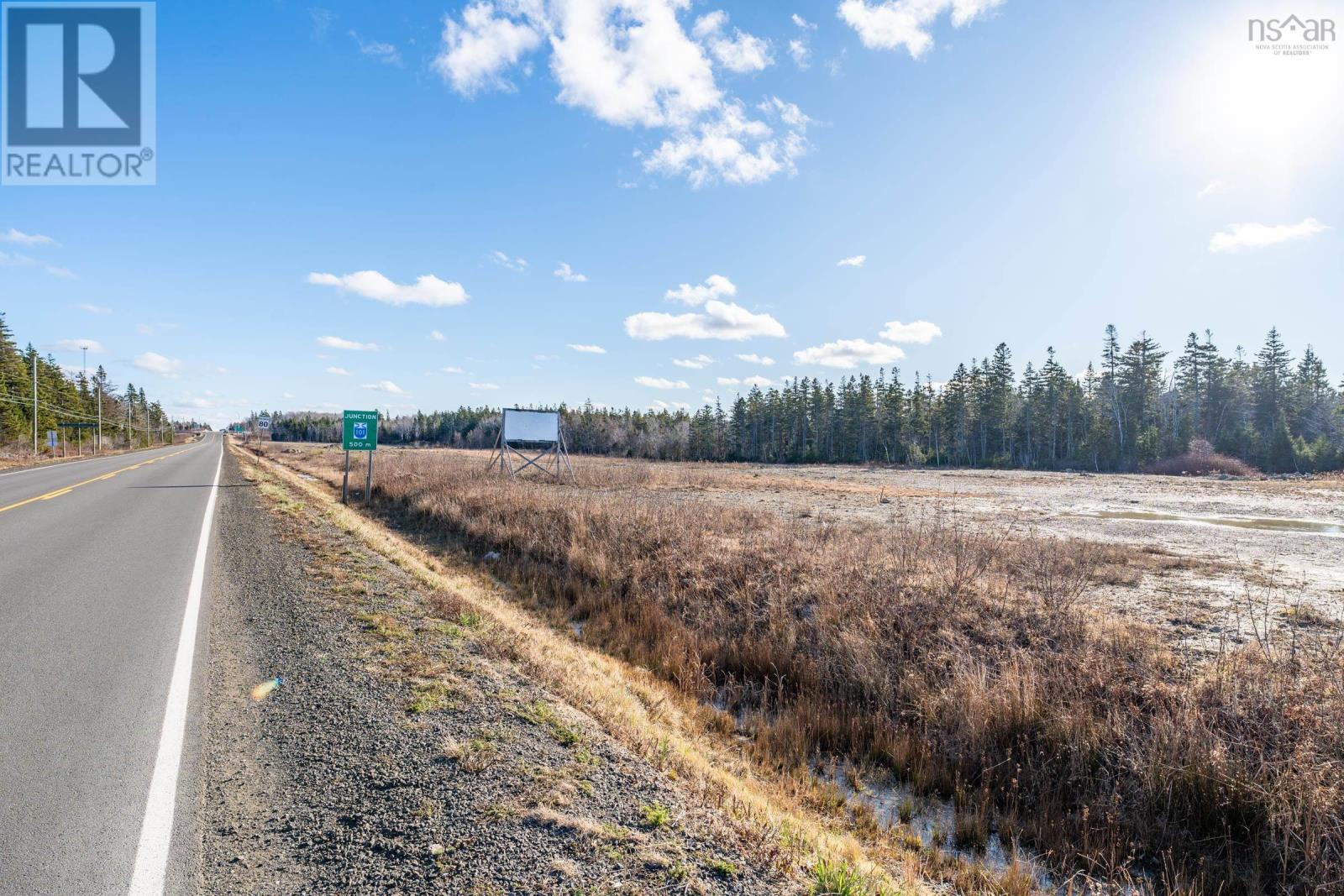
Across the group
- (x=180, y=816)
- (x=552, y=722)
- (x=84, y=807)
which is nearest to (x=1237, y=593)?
(x=552, y=722)

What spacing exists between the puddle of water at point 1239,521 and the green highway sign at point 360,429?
25.8 metres

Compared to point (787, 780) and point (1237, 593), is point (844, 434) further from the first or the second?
point (787, 780)

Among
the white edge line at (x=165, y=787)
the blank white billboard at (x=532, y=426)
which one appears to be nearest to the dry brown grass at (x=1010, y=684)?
the white edge line at (x=165, y=787)

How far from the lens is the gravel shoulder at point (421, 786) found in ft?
9.64

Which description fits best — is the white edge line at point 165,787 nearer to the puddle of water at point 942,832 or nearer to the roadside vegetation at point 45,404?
the puddle of water at point 942,832

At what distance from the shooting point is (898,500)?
79.8ft

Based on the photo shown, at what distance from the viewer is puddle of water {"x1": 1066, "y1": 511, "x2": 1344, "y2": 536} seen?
17234 millimetres

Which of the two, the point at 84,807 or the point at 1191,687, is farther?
the point at 1191,687

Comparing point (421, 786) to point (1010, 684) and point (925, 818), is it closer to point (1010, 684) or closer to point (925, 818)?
point (925, 818)

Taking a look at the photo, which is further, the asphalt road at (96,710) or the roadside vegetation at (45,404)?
the roadside vegetation at (45,404)

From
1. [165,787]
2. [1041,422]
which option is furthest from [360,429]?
[1041,422]

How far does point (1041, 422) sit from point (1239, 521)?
6345cm

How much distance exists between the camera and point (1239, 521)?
19266 mm

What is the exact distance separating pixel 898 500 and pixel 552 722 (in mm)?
22526
